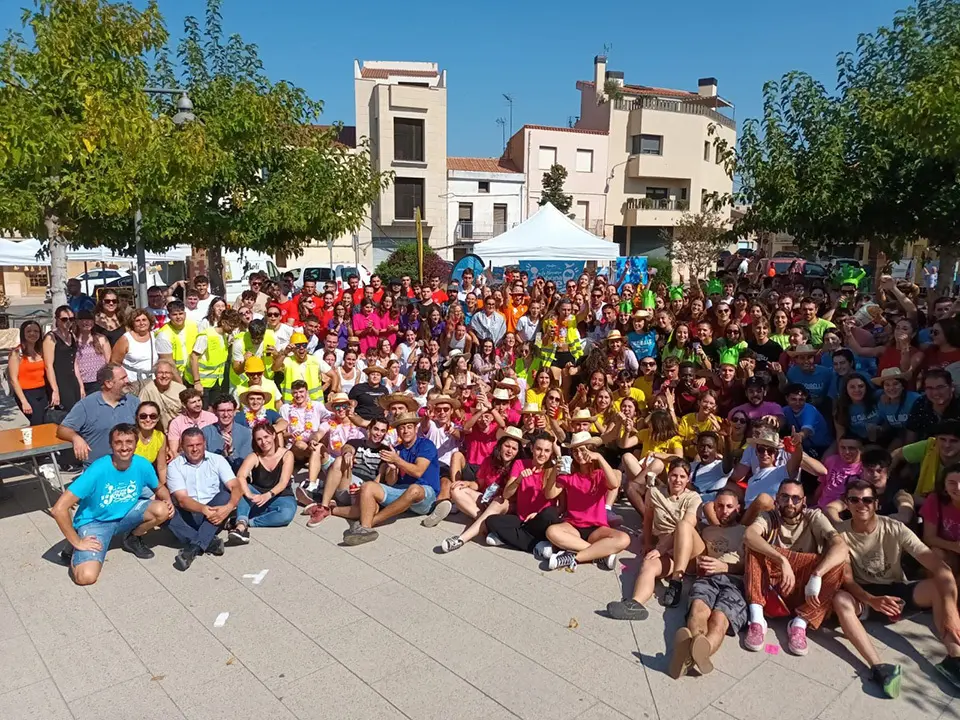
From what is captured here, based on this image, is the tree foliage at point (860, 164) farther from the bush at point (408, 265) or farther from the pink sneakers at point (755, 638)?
the bush at point (408, 265)

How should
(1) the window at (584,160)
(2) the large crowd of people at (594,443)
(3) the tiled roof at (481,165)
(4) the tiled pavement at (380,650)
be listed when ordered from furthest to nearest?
1. (1) the window at (584,160)
2. (3) the tiled roof at (481,165)
3. (2) the large crowd of people at (594,443)
4. (4) the tiled pavement at (380,650)

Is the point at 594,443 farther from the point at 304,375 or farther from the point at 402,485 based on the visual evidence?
the point at 304,375

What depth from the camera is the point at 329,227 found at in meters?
12.3

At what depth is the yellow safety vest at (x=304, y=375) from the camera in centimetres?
704

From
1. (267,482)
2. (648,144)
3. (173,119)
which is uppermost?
(648,144)

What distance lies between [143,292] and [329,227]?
140 inches

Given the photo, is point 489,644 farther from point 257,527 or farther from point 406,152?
point 406,152

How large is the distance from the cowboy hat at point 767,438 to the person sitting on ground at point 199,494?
13.3 feet

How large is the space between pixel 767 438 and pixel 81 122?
6383 millimetres

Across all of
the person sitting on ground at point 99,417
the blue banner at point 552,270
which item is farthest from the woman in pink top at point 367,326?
the blue banner at point 552,270

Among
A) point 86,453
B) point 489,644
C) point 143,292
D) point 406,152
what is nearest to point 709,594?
point 489,644

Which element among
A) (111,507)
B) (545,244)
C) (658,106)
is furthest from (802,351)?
(658,106)

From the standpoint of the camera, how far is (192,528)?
207 inches

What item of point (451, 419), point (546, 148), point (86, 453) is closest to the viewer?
Answer: point (86, 453)
